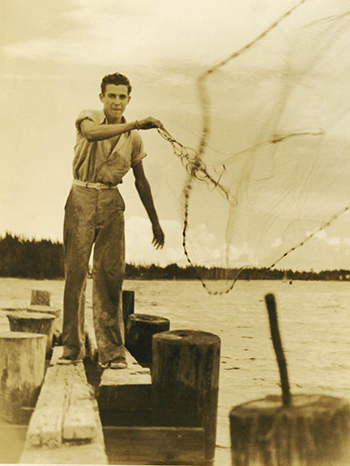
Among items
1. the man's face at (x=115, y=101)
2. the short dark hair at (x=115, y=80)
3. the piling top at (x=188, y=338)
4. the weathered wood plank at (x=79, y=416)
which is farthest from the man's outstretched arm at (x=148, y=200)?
the weathered wood plank at (x=79, y=416)

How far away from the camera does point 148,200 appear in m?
2.68

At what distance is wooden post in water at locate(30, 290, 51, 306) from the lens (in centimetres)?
273

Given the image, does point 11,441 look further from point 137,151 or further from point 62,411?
point 137,151

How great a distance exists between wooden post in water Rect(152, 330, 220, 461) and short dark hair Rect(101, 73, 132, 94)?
114cm

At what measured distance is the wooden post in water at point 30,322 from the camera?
9.05 feet

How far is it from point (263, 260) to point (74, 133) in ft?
3.41

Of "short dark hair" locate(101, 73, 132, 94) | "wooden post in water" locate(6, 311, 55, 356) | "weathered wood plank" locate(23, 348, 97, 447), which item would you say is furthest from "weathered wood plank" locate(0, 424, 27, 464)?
"short dark hair" locate(101, 73, 132, 94)

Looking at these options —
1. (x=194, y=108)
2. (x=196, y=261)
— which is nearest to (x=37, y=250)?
(x=196, y=261)

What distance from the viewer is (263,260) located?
104 inches

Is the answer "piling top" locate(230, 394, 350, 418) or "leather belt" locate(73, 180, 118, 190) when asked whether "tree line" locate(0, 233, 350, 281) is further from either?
"piling top" locate(230, 394, 350, 418)

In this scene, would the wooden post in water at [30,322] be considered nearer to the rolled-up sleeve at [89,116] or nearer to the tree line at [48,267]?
the tree line at [48,267]

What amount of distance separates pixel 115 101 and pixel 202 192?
1.85ft

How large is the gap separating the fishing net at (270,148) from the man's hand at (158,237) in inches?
4.9

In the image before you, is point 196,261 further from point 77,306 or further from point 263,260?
point 77,306
